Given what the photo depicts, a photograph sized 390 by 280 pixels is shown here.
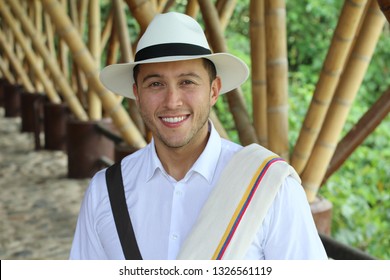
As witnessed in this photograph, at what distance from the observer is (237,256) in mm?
1545

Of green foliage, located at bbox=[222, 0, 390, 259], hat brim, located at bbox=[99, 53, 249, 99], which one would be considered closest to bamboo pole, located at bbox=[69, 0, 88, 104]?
green foliage, located at bbox=[222, 0, 390, 259]

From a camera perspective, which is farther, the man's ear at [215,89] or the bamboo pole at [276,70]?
the bamboo pole at [276,70]

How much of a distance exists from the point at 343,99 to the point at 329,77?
15cm

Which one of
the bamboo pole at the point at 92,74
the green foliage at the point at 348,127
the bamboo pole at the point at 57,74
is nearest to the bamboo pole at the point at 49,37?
the bamboo pole at the point at 57,74

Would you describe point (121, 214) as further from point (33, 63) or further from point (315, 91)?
point (33, 63)

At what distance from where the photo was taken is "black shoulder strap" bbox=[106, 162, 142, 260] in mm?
1705

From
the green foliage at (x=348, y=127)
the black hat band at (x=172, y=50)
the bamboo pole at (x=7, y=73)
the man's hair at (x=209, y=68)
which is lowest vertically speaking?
the bamboo pole at (x=7, y=73)

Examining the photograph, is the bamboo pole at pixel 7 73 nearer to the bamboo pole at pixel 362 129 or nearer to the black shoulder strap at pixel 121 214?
the bamboo pole at pixel 362 129

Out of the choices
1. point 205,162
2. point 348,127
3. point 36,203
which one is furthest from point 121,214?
point 348,127

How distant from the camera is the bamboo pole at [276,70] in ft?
9.89

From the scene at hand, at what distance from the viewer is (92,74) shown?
15.0 ft

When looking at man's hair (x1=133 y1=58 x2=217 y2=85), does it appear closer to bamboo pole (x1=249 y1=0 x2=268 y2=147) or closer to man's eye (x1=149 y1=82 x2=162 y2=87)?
man's eye (x1=149 y1=82 x2=162 y2=87)

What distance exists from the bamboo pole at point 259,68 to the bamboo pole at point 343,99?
34cm
